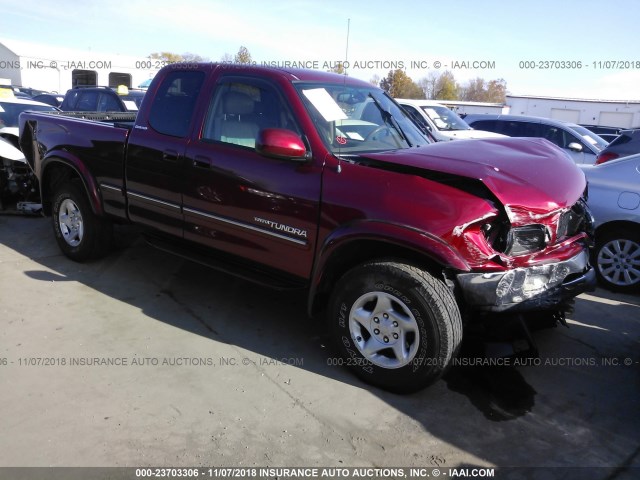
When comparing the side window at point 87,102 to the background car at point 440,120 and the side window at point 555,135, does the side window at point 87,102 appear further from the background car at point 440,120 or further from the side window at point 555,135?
the side window at point 555,135

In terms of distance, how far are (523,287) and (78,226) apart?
4.49 meters

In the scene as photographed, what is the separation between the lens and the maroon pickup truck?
125 inches

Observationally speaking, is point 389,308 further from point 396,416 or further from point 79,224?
point 79,224

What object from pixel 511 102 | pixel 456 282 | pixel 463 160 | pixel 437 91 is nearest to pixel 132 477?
pixel 456 282

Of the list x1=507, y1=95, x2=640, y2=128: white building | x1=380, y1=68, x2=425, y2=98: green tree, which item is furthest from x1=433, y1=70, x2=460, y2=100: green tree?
x1=507, y1=95, x2=640, y2=128: white building

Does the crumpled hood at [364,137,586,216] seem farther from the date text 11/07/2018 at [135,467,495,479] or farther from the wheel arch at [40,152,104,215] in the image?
the wheel arch at [40,152,104,215]

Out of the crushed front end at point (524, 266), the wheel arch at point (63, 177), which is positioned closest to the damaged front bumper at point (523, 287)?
the crushed front end at point (524, 266)

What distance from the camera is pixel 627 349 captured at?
426 centimetres

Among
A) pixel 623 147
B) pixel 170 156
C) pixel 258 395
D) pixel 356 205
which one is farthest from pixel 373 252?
pixel 623 147

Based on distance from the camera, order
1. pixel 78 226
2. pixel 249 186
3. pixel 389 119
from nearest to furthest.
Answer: pixel 249 186
pixel 389 119
pixel 78 226

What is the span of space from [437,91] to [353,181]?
68037 millimetres

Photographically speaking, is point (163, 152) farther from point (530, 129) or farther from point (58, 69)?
point (58, 69)

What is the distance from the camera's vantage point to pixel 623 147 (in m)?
7.71

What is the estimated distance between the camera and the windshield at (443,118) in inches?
402
